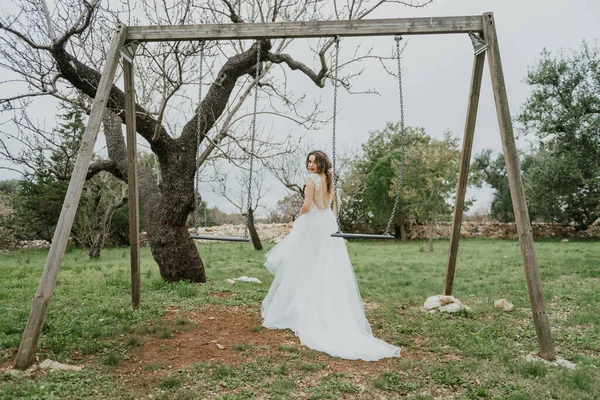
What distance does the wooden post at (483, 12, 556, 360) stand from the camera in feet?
17.3

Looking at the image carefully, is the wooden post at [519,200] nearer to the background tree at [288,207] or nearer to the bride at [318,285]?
the bride at [318,285]

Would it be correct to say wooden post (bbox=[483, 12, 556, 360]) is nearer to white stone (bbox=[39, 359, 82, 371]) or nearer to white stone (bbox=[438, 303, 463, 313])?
white stone (bbox=[438, 303, 463, 313])

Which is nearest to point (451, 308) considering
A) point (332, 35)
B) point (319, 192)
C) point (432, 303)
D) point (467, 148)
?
point (432, 303)

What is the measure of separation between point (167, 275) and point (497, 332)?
240 inches

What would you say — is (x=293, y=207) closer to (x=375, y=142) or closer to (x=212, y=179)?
(x=375, y=142)

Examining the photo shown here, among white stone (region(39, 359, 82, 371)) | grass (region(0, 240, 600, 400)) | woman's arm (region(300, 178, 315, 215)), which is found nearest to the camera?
grass (region(0, 240, 600, 400))

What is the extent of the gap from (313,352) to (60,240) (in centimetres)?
313

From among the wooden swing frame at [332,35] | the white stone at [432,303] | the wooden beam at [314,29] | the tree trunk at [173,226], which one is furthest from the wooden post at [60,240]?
the white stone at [432,303]

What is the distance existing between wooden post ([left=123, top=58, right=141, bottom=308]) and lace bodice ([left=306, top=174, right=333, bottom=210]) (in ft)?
8.71

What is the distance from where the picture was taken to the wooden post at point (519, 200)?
527 cm

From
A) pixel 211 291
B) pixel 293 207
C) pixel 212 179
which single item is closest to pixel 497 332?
pixel 211 291

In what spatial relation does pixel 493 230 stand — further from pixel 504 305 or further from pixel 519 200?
pixel 519 200

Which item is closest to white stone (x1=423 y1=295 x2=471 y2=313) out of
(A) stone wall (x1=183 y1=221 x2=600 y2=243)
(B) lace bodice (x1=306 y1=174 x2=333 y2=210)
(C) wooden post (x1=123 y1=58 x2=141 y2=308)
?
(B) lace bodice (x1=306 y1=174 x2=333 y2=210)

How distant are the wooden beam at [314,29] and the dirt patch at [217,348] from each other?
3.89 meters
